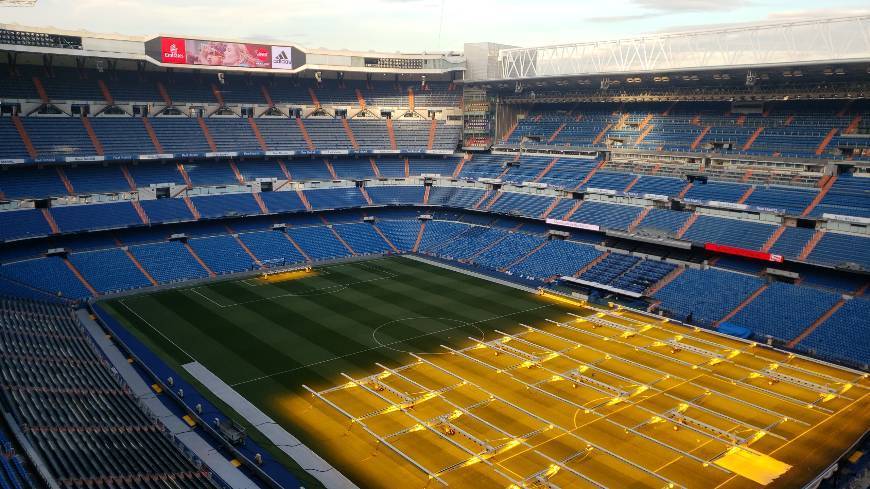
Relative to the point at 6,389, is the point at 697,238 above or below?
above

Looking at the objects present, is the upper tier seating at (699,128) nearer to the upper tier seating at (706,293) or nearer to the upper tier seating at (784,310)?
the upper tier seating at (706,293)

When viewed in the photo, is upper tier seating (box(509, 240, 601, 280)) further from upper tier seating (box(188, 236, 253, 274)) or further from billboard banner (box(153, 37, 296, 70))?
billboard banner (box(153, 37, 296, 70))

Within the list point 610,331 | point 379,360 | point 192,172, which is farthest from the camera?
point 192,172

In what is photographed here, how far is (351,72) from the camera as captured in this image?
7062 cm

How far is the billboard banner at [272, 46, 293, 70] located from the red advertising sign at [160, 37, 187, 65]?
8809mm

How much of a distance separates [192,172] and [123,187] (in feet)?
21.7

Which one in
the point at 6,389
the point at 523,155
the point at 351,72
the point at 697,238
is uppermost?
the point at 351,72

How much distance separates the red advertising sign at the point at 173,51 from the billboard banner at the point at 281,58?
28.9 feet

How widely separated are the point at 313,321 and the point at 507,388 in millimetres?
15971

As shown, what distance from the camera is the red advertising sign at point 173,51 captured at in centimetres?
5647

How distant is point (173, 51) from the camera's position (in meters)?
57.1

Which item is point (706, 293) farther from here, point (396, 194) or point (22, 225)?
point (22, 225)

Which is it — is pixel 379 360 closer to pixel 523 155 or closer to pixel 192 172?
pixel 192 172

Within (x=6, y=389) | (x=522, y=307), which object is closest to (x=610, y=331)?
(x=522, y=307)
